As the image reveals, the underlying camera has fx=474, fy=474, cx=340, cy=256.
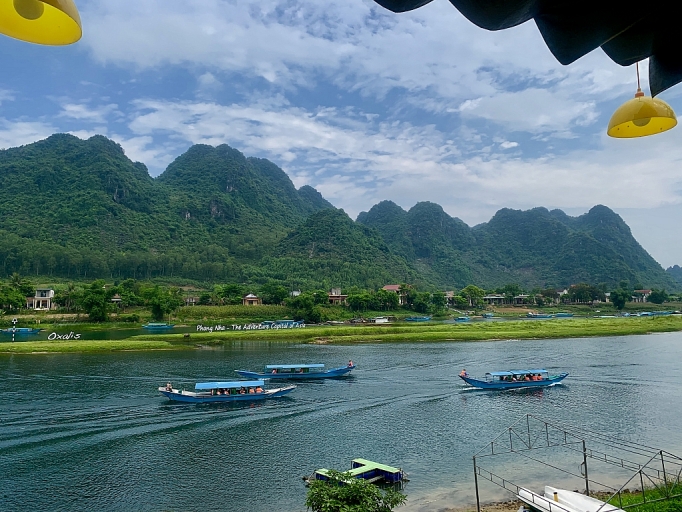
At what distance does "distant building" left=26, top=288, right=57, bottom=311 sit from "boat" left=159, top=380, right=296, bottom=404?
58.8m

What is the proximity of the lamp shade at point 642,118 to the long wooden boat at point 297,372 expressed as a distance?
3059cm

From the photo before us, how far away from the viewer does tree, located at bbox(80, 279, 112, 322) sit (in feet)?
208

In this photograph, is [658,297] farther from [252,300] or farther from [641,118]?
[641,118]

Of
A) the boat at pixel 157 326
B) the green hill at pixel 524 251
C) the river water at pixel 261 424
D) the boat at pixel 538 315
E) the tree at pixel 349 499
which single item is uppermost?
the green hill at pixel 524 251

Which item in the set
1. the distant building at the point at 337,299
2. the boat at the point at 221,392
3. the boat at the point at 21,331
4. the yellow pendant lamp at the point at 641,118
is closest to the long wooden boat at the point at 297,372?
the boat at the point at 221,392

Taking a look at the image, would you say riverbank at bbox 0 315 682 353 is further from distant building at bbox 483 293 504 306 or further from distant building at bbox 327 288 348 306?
distant building at bbox 483 293 504 306

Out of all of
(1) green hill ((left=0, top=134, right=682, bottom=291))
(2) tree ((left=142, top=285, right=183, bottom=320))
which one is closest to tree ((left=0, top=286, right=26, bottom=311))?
(2) tree ((left=142, top=285, right=183, bottom=320))

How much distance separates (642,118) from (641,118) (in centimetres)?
1

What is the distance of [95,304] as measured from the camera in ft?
208

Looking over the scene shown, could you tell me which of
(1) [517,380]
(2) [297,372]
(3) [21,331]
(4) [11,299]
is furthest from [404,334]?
(4) [11,299]

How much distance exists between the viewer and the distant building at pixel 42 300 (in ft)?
241

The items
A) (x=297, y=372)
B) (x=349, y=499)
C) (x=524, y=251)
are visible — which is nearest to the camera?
(x=349, y=499)

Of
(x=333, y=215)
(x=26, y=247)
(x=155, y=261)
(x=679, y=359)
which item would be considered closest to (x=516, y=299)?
(x=333, y=215)

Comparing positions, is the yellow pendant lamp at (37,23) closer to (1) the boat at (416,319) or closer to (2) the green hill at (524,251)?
(1) the boat at (416,319)
